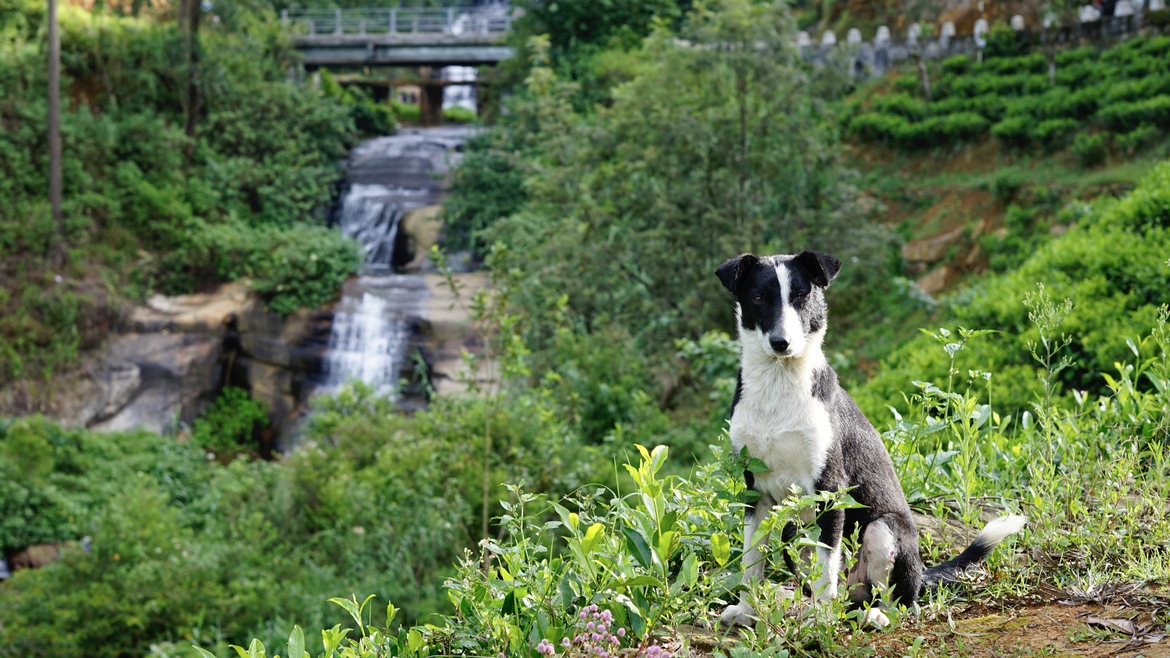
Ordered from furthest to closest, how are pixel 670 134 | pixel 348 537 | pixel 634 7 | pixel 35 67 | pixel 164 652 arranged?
pixel 634 7, pixel 35 67, pixel 670 134, pixel 348 537, pixel 164 652

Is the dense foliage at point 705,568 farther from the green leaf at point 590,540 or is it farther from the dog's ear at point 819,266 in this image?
the dog's ear at point 819,266

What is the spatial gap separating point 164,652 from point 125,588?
1.04m

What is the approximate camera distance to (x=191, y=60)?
70.4 ft

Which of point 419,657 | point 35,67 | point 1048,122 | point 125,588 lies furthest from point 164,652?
point 35,67

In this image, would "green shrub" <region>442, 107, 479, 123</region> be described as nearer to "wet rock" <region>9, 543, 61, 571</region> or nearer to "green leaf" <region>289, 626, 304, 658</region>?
"wet rock" <region>9, 543, 61, 571</region>

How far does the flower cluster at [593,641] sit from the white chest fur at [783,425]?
596 millimetres

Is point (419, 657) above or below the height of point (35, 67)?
below

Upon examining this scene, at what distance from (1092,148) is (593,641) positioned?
14.5m

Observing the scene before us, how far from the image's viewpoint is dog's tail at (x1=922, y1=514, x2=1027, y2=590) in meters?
2.80

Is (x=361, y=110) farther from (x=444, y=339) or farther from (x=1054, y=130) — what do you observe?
(x=1054, y=130)

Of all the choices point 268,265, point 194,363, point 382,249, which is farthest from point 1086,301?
point 382,249

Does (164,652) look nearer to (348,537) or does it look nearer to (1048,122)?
(348,537)

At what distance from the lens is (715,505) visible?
3.01 m

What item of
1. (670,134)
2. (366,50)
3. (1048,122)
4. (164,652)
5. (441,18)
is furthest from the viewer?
(441,18)
